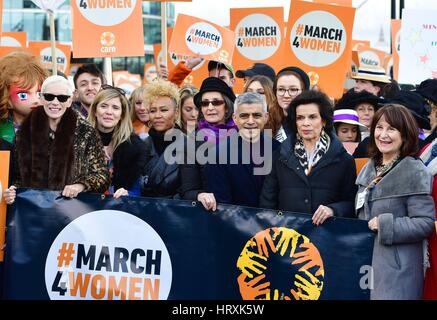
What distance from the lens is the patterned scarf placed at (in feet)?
20.1

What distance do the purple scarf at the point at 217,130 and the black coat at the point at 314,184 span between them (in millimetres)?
636

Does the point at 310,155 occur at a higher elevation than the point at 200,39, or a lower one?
lower

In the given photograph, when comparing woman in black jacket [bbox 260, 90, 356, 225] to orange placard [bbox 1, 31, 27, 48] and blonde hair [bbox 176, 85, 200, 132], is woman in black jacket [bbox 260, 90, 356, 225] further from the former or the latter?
orange placard [bbox 1, 31, 27, 48]

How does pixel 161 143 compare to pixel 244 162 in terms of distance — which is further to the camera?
pixel 161 143

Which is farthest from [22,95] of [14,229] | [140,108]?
[140,108]

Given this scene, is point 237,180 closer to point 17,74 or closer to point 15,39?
point 17,74

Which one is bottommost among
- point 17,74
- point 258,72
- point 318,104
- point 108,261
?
point 108,261

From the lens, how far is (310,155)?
20.3 ft

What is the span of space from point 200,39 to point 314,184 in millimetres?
5164

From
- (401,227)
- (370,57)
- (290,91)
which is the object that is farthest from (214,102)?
(370,57)

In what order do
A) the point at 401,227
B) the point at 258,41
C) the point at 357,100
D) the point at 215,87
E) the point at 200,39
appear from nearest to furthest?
the point at 401,227 → the point at 215,87 → the point at 357,100 → the point at 200,39 → the point at 258,41

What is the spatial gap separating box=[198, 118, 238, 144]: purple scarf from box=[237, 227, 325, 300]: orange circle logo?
3.10ft

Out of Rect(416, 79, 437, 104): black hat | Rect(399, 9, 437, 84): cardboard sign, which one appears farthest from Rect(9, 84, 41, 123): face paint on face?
Rect(399, 9, 437, 84): cardboard sign

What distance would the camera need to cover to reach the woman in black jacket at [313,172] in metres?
6.06
